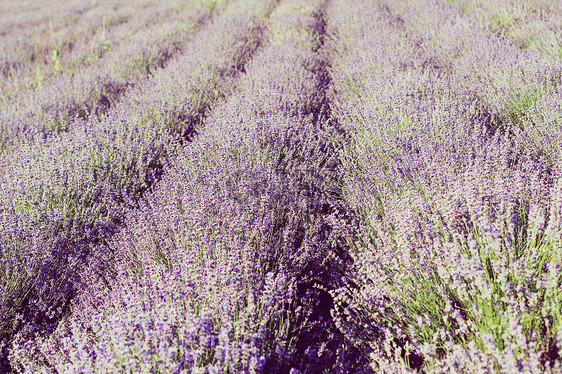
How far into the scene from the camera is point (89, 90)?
428cm

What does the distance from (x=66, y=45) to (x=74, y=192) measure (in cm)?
589

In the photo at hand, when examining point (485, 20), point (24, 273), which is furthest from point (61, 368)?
point (485, 20)

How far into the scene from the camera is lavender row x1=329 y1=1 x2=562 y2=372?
4.39ft

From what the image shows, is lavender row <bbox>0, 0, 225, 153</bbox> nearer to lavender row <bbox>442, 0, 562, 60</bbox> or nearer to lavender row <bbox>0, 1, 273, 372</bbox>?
lavender row <bbox>0, 1, 273, 372</bbox>

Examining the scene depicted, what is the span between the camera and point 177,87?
4016mm

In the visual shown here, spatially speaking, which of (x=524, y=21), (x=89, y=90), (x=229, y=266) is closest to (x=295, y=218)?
(x=229, y=266)

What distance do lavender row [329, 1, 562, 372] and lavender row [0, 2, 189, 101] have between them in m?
4.04

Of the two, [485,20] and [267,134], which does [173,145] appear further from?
[485,20]

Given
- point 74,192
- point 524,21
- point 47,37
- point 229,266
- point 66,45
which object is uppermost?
point 524,21

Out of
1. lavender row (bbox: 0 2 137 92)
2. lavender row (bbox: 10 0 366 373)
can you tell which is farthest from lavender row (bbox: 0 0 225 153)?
lavender row (bbox: 10 0 366 373)

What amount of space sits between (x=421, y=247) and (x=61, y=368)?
5.03 feet

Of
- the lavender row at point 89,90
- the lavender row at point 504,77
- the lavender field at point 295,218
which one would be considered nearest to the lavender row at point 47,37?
the lavender row at point 89,90

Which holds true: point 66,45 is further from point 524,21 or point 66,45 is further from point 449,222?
point 449,222

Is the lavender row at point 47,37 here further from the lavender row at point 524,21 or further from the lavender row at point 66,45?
the lavender row at point 524,21
